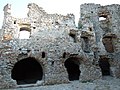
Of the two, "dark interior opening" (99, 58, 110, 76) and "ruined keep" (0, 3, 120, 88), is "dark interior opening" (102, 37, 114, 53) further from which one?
"dark interior opening" (99, 58, 110, 76)

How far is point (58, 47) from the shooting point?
14758 mm

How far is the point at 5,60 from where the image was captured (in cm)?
1309

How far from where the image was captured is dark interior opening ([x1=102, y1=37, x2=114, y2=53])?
20.6 metres

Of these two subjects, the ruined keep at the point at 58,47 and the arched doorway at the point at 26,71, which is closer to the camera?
the ruined keep at the point at 58,47

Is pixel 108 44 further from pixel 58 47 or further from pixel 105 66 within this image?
pixel 58 47

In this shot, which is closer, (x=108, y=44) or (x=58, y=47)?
(x=58, y=47)

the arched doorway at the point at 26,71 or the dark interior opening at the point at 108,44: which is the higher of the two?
the dark interior opening at the point at 108,44

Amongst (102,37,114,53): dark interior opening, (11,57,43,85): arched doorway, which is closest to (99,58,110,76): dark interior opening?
(102,37,114,53): dark interior opening

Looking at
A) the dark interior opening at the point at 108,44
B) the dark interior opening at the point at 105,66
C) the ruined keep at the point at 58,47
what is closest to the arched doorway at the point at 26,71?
the ruined keep at the point at 58,47

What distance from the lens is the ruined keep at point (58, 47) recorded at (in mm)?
13625

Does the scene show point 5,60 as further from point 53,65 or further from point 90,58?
point 90,58

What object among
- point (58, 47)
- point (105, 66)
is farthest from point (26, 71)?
point (105, 66)

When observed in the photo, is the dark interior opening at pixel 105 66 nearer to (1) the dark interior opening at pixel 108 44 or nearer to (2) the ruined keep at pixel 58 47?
(2) the ruined keep at pixel 58 47

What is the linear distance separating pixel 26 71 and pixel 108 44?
10343 mm
